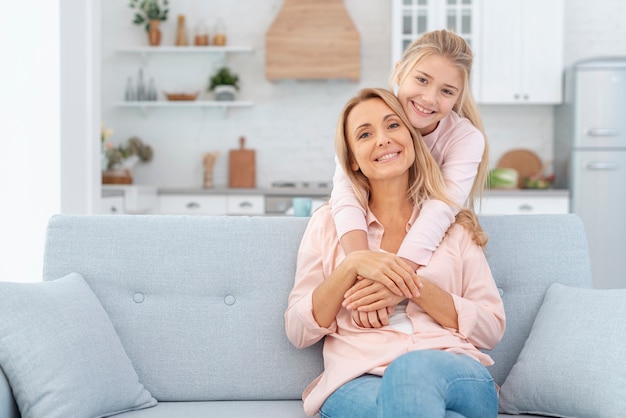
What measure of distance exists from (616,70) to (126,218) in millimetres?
4192

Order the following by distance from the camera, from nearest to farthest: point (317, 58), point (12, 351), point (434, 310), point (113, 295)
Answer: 1. point (12, 351)
2. point (434, 310)
3. point (113, 295)
4. point (317, 58)

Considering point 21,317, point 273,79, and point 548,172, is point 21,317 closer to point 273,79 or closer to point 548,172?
point 273,79

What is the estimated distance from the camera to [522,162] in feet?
19.5

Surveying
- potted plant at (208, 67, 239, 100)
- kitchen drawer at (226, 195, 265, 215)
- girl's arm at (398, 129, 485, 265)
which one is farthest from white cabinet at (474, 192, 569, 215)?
girl's arm at (398, 129, 485, 265)

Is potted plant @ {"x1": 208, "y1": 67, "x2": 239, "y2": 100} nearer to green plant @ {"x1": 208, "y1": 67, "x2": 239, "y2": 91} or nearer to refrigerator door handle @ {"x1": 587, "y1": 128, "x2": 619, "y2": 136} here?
green plant @ {"x1": 208, "y1": 67, "x2": 239, "y2": 91}

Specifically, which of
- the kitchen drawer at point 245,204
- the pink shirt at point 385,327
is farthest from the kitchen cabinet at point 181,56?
the pink shirt at point 385,327

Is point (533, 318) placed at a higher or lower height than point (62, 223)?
lower

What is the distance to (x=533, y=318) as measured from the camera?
85.1 inches

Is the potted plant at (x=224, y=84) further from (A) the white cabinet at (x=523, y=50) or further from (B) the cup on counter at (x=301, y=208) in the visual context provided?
(B) the cup on counter at (x=301, y=208)

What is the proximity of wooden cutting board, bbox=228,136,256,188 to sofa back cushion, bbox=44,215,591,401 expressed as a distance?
3.83 meters

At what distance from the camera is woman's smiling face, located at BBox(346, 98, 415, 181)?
1969 mm

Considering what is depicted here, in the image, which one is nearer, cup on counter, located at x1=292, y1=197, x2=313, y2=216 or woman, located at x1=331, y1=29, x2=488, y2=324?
woman, located at x1=331, y1=29, x2=488, y2=324

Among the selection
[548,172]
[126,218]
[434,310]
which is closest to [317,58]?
[548,172]

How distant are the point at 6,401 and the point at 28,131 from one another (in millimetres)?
1956
